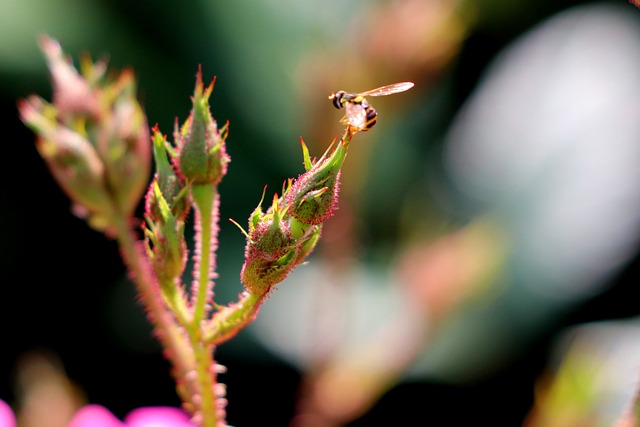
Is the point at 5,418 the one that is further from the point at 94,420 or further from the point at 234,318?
the point at 234,318

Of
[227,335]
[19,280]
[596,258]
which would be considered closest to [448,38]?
[227,335]

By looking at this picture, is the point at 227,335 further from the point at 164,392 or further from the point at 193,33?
the point at 193,33

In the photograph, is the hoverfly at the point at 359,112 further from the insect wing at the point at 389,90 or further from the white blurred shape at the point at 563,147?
the white blurred shape at the point at 563,147

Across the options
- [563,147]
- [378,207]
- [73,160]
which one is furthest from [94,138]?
[378,207]

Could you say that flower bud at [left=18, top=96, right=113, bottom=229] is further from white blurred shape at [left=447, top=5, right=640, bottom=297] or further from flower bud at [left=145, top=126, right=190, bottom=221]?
white blurred shape at [left=447, top=5, right=640, bottom=297]

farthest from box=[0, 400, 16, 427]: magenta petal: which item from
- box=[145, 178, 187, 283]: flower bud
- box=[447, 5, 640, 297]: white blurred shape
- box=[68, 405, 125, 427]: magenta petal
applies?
box=[447, 5, 640, 297]: white blurred shape

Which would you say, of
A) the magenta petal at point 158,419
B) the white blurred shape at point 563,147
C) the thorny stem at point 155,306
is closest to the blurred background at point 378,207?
the white blurred shape at point 563,147
